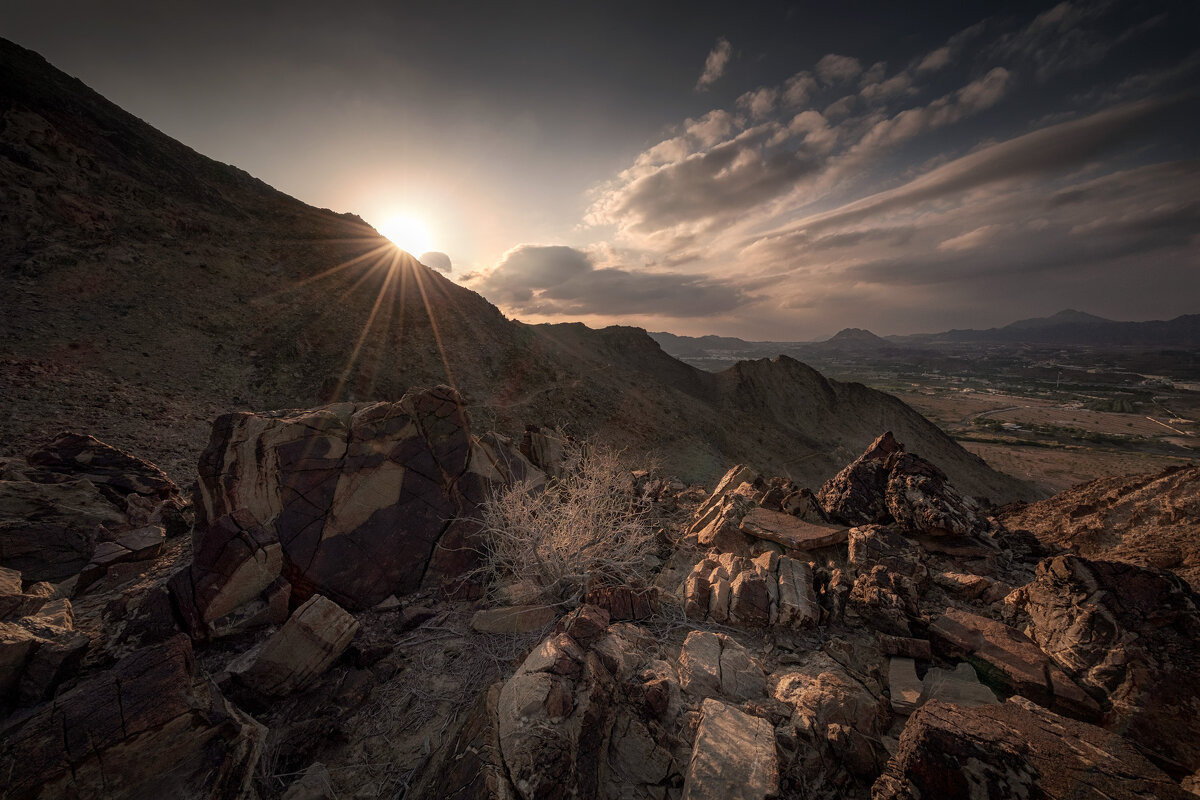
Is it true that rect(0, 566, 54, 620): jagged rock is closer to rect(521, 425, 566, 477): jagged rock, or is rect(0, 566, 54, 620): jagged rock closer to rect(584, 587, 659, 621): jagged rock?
rect(584, 587, 659, 621): jagged rock

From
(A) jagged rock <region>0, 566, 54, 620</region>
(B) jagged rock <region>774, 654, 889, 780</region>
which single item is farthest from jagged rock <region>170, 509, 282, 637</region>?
(B) jagged rock <region>774, 654, 889, 780</region>

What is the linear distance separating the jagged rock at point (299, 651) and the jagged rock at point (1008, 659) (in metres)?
6.42

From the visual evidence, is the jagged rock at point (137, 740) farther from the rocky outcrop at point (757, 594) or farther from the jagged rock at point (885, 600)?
the jagged rock at point (885, 600)

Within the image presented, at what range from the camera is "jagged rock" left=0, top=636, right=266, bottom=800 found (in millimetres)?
2508

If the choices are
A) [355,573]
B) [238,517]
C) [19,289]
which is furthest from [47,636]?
[19,289]

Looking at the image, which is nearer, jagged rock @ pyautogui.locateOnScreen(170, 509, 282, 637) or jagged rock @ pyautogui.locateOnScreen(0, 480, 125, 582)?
jagged rock @ pyautogui.locateOnScreen(170, 509, 282, 637)

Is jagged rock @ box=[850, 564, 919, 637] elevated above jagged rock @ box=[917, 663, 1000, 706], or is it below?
above

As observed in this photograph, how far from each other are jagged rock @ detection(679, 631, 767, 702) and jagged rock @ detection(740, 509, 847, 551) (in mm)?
2435

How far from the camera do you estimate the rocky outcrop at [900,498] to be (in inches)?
247

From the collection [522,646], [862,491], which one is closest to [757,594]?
[522,646]

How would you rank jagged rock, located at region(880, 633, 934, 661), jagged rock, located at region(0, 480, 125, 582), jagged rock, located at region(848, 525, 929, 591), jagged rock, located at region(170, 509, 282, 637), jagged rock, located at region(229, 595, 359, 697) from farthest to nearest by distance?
jagged rock, located at region(0, 480, 125, 582) → jagged rock, located at region(848, 525, 929, 591) → jagged rock, located at region(170, 509, 282, 637) → jagged rock, located at region(880, 633, 934, 661) → jagged rock, located at region(229, 595, 359, 697)

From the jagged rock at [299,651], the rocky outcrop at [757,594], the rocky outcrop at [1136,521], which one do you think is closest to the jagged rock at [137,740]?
the jagged rock at [299,651]

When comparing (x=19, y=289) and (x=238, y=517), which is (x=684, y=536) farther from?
(x=19, y=289)

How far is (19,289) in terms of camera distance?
49.0ft
